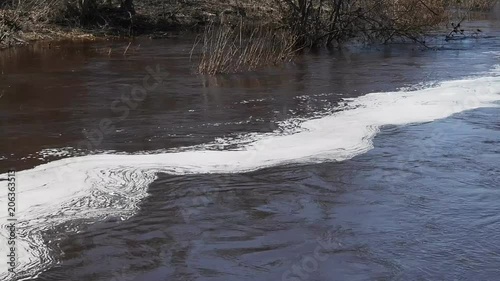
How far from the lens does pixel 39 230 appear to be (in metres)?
6.55

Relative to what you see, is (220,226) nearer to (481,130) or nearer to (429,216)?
(429,216)

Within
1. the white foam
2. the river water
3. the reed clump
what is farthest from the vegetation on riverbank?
the white foam

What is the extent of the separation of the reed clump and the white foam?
4.61 meters

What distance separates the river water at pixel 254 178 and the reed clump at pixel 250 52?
119 centimetres

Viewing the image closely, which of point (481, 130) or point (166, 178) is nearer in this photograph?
point (166, 178)

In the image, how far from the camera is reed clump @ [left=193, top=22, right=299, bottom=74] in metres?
16.8

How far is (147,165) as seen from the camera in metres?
8.70

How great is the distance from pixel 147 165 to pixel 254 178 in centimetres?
135

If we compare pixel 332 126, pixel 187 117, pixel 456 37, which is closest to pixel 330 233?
pixel 332 126

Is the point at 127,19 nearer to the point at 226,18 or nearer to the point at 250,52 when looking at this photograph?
the point at 226,18

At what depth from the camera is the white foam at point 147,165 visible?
6.83 m

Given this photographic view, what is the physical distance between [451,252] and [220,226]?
206 cm

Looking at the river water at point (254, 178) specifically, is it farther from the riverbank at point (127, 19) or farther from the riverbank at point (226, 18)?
the riverbank at point (127, 19)

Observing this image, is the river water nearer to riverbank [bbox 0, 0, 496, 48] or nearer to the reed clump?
the reed clump
